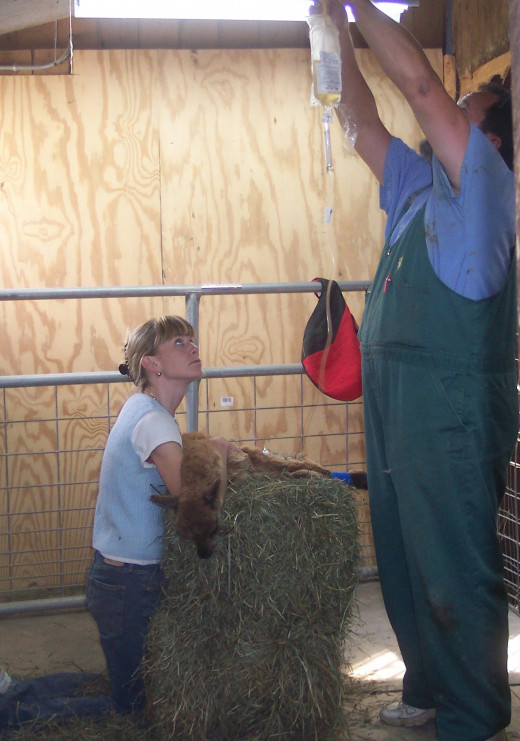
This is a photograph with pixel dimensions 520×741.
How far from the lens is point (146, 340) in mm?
2693

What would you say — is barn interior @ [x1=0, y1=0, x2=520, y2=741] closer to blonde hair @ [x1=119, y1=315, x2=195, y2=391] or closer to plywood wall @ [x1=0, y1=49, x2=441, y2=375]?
plywood wall @ [x1=0, y1=49, x2=441, y2=375]

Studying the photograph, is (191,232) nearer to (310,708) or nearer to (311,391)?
(311,391)

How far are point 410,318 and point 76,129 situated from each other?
269cm

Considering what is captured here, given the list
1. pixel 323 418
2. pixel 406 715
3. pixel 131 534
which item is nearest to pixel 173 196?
pixel 323 418

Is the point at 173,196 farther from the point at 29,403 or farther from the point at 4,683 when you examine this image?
the point at 4,683

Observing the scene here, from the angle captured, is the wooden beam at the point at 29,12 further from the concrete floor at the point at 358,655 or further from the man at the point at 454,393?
the concrete floor at the point at 358,655

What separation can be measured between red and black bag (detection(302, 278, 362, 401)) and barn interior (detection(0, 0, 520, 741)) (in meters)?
0.95

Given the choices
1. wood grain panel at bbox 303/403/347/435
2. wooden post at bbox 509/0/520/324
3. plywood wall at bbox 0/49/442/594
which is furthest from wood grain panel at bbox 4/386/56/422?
wooden post at bbox 509/0/520/324

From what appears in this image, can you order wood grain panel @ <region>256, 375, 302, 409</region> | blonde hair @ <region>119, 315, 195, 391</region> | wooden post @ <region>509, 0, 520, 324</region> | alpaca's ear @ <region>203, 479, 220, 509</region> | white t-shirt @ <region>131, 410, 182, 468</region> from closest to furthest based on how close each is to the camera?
wooden post @ <region>509, 0, 520, 324</region> → alpaca's ear @ <region>203, 479, 220, 509</region> → white t-shirt @ <region>131, 410, 182, 468</region> → blonde hair @ <region>119, 315, 195, 391</region> → wood grain panel @ <region>256, 375, 302, 409</region>

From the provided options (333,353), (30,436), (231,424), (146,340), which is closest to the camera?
(146,340)

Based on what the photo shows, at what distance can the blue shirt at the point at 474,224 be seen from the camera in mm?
2170

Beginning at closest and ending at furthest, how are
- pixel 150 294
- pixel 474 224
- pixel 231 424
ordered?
pixel 474 224
pixel 150 294
pixel 231 424

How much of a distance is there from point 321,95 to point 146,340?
101 cm

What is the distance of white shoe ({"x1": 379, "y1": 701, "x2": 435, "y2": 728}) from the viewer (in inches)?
101
